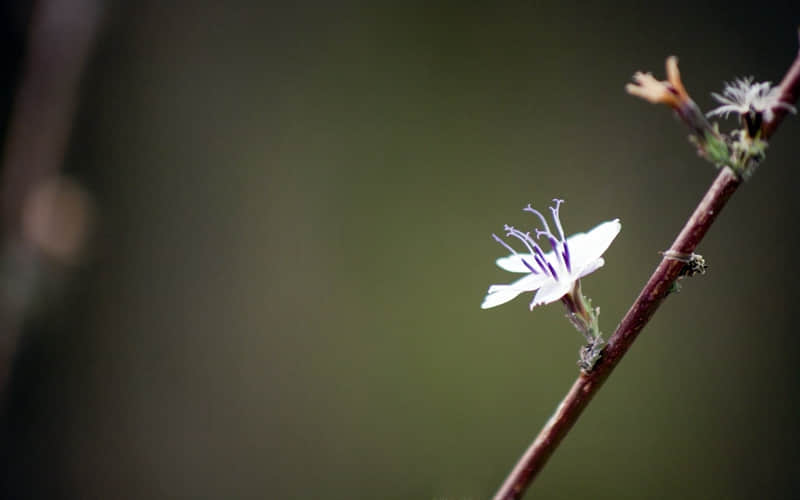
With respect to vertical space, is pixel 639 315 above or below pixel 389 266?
above

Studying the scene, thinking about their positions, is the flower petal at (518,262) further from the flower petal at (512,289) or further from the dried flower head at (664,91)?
the dried flower head at (664,91)

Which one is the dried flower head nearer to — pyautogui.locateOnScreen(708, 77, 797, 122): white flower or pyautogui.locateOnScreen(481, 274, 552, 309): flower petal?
pyautogui.locateOnScreen(708, 77, 797, 122): white flower

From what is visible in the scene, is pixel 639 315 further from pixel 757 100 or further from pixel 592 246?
pixel 757 100

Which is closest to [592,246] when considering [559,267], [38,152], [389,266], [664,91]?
[559,267]

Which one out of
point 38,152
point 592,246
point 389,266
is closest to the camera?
point 592,246

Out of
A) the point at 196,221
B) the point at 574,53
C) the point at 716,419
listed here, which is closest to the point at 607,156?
the point at 574,53
